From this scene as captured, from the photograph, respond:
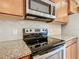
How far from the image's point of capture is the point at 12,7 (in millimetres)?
1130

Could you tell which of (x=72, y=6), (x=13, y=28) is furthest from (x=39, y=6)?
(x=72, y=6)

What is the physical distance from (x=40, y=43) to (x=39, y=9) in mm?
437

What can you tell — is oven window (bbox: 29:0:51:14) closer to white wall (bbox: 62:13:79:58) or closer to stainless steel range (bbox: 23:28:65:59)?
stainless steel range (bbox: 23:28:65:59)

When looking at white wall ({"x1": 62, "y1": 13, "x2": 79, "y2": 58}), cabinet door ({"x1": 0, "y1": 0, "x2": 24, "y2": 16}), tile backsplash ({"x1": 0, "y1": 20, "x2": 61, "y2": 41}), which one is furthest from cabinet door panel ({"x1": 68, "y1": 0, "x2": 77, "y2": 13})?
cabinet door ({"x1": 0, "y1": 0, "x2": 24, "y2": 16})

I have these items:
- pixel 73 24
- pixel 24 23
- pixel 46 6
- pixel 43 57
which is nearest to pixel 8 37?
pixel 24 23

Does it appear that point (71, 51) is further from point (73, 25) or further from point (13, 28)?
point (13, 28)

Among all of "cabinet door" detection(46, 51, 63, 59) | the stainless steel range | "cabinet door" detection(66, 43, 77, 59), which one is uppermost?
the stainless steel range

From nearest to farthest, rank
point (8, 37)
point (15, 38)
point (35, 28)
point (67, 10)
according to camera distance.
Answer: point (8, 37) < point (15, 38) < point (35, 28) < point (67, 10)

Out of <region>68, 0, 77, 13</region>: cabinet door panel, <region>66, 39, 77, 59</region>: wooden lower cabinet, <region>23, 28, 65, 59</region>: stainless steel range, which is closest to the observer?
<region>23, 28, 65, 59</region>: stainless steel range

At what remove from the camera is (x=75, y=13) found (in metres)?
2.99

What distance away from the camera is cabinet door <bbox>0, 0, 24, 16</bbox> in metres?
1.03

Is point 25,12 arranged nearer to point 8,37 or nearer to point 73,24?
point 8,37

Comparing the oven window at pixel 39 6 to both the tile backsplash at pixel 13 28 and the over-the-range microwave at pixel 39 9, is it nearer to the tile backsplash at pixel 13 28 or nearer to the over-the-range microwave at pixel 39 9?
the over-the-range microwave at pixel 39 9

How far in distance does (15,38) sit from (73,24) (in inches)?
70.7
